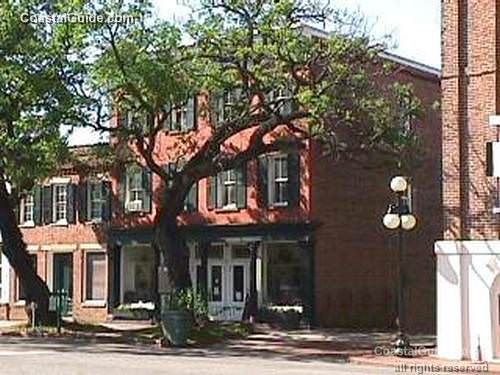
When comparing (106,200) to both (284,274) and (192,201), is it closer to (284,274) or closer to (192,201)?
(192,201)

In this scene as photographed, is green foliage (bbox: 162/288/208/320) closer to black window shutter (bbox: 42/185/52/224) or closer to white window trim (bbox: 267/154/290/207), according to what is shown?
white window trim (bbox: 267/154/290/207)

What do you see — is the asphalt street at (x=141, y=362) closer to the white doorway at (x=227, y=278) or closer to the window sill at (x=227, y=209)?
the white doorway at (x=227, y=278)

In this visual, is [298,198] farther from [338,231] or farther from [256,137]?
[256,137]

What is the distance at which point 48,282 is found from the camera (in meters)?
51.4

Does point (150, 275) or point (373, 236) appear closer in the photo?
point (373, 236)

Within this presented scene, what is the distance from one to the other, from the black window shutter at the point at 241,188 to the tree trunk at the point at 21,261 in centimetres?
838

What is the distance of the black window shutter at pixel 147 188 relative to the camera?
47.4 metres

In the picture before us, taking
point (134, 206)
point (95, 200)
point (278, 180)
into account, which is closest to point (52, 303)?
point (134, 206)

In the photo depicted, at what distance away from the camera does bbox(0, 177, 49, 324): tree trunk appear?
41.7 metres

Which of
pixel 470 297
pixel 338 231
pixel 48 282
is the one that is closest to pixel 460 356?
pixel 470 297

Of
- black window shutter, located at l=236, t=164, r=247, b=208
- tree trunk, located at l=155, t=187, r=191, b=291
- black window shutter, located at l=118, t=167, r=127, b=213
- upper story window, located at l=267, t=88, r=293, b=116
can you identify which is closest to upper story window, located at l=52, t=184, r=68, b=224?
black window shutter, located at l=118, t=167, r=127, b=213

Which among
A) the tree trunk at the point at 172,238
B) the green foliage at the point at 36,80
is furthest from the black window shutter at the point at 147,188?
the green foliage at the point at 36,80

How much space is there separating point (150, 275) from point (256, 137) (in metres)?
14.6

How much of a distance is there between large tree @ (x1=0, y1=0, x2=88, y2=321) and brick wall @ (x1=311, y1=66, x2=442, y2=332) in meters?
11.2
